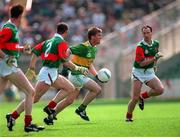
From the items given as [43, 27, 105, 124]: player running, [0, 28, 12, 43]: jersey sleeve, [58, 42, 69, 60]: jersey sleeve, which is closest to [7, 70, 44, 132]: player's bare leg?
[0, 28, 12, 43]: jersey sleeve

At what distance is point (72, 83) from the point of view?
19234mm

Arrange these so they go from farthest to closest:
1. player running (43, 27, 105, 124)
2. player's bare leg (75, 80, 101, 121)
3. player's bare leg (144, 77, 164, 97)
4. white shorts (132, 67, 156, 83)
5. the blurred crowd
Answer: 1. the blurred crowd
2. player's bare leg (75, 80, 101, 121)
3. player running (43, 27, 105, 124)
4. player's bare leg (144, 77, 164, 97)
5. white shorts (132, 67, 156, 83)

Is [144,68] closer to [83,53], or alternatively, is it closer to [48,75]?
[83,53]

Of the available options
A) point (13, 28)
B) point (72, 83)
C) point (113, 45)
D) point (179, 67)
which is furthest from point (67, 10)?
point (13, 28)

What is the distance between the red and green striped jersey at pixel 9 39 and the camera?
50.3 ft

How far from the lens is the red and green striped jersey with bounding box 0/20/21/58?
15344 mm

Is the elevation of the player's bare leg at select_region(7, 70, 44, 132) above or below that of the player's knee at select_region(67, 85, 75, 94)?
below

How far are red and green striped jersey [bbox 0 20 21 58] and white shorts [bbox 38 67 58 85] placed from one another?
2.01 meters

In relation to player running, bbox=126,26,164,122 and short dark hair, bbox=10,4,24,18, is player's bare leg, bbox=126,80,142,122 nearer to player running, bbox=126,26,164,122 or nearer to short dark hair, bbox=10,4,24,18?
player running, bbox=126,26,164,122

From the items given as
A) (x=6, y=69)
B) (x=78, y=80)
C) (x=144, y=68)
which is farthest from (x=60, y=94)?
(x=6, y=69)

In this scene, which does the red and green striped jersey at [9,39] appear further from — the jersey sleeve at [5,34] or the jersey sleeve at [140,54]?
the jersey sleeve at [140,54]

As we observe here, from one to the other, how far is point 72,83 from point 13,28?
4190 millimetres

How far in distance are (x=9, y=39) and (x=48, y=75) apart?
2.25 meters

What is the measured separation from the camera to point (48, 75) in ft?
57.1
